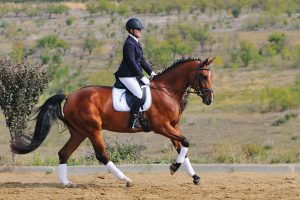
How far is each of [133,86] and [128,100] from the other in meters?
0.24

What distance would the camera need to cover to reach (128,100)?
12.2 meters

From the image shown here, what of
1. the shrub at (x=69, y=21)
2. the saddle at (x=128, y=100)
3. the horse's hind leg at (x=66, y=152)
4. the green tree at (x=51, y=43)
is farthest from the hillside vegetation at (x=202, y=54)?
the saddle at (x=128, y=100)

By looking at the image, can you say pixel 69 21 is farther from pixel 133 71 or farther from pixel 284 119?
pixel 133 71

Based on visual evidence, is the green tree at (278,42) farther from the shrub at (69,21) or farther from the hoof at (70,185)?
the hoof at (70,185)

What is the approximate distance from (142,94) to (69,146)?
1.48 m

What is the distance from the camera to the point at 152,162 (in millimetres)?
14719

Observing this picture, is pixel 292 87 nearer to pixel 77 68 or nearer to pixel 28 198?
pixel 77 68

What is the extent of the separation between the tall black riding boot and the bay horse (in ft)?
0.31

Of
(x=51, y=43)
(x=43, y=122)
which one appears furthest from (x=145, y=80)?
(x=51, y=43)

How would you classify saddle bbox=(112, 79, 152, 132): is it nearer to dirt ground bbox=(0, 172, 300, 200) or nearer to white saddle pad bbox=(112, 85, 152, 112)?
white saddle pad bbox=(112, 85, 152, 112)

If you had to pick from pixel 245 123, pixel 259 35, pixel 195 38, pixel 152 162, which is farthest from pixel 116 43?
pixel 152 162

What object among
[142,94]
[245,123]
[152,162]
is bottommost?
[245,123]

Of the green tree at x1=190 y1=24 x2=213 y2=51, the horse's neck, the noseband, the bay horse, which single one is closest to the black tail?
the bay horse

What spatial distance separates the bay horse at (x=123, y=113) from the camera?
12.2 meters
